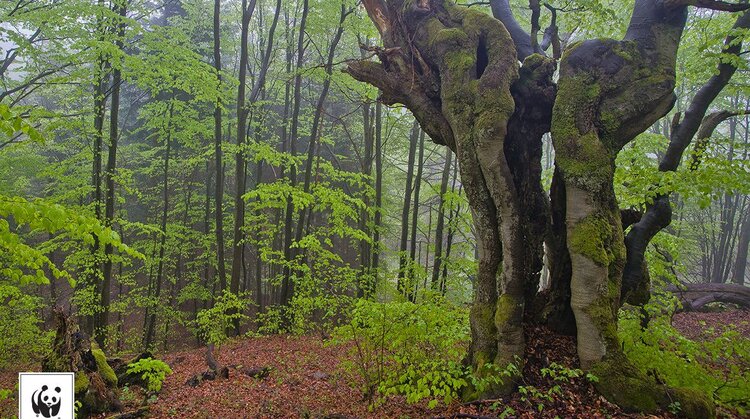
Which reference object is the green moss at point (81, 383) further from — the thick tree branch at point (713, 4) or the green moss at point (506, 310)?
the thick tree branch at point (713, 4)

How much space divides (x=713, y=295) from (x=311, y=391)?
13013 mm

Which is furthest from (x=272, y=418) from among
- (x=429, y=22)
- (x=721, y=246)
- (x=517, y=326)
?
(x=721, y=246)

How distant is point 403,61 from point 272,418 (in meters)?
5.16

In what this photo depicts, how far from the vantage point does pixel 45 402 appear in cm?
438

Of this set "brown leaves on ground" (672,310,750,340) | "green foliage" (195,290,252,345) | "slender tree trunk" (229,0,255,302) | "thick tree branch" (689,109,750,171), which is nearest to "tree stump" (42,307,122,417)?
"green foliage" (195,290,252,345)

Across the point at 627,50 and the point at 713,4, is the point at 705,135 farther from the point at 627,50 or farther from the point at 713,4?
Result: the point at 627,50

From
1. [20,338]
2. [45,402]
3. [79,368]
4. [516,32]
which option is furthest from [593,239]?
[20,338]

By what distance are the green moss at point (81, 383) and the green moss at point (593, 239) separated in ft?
21.3

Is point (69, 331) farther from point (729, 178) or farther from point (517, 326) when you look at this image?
point (729, 178)

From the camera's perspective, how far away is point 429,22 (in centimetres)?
516

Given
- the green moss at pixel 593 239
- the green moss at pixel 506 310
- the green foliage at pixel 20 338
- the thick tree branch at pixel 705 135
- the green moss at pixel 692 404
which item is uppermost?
the thick tree branch at pixel 705 135

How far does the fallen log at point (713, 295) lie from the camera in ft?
39.4

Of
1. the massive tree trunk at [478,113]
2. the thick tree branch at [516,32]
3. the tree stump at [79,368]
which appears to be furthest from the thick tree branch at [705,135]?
the tree stump at [79,368]

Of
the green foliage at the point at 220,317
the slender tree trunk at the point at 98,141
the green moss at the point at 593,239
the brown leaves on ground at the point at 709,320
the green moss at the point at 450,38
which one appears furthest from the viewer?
the brown leaves on ground at the point at 709,320
